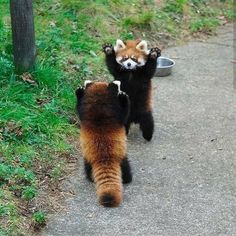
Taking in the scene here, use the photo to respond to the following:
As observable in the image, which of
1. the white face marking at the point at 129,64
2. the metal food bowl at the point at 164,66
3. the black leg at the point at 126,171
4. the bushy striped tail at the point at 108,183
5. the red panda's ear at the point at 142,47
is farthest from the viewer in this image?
the metal food bowl at the point at 164,66

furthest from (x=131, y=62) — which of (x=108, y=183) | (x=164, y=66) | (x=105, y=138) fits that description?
(x=164, y=66)

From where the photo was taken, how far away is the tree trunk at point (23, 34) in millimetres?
5758

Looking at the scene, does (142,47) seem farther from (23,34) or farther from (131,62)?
(23,34)

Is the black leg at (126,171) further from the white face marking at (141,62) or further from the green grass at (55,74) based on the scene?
the white face marking at (141,62)

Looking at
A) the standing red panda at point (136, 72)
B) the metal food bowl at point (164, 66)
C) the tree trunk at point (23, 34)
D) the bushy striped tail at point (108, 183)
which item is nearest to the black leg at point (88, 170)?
the bushy striped tail at point (108, 183)

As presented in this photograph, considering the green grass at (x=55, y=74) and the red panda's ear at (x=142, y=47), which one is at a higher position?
the red panda's ear at (x=142, y=47)

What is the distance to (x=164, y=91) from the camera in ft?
22.8

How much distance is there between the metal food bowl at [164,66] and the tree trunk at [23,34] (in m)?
1.88

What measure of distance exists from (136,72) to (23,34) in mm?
1223

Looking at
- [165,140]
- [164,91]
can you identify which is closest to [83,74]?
[164,91]

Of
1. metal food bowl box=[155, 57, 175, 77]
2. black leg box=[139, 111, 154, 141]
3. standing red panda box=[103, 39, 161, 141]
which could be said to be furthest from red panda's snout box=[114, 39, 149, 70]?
metal food bowl box=[155, 57, 175, 77]

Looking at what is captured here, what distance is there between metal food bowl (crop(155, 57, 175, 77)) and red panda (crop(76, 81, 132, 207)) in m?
2.56

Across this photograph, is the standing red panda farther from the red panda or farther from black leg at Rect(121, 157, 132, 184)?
black leg at Rect(121, 157, 132, 184)

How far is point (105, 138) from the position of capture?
4.60 metres
